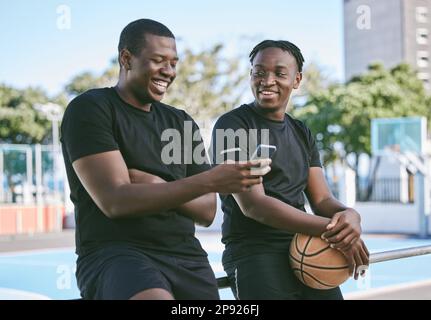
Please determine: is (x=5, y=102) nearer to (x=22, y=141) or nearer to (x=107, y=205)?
(x=22, y=141)

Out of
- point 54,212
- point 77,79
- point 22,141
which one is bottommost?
point 54,212

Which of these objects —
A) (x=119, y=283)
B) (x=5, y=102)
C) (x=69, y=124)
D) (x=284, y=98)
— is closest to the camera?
(x=119, y=283)

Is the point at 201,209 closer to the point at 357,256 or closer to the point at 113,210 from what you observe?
the point at 113,210

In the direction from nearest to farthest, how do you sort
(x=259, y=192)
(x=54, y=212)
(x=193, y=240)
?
1. (x=193, y=240)
2. (x=259, y=192)
3. (x=54, y=212)

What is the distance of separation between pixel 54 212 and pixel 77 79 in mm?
8238

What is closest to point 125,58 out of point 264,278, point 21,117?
point 264,278

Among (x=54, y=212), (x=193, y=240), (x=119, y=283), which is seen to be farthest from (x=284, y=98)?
(x=54, y=212)

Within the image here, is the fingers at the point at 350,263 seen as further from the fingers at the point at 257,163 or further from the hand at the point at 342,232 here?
the fingers at the point at 257,163

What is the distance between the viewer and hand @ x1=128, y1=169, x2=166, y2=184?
4.85ft

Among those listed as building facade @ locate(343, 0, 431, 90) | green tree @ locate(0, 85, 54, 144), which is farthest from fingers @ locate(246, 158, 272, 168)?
green tree @ locate(0, 85, 54, 144)

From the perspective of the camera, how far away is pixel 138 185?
1385 mm
